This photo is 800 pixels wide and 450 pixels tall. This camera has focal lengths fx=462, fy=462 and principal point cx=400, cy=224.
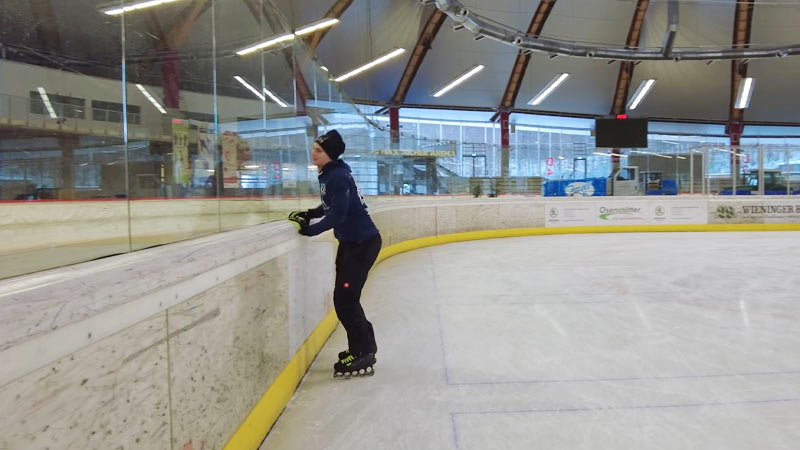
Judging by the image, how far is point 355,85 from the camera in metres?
13.6

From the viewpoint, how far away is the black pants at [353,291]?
113 inches

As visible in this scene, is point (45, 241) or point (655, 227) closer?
point (45, 241)

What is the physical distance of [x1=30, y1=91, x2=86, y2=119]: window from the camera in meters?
1.67

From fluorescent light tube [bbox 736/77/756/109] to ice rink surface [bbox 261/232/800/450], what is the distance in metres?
21.4

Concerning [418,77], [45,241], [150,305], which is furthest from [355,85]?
[150,305]

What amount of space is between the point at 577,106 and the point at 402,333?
24205 millimetres

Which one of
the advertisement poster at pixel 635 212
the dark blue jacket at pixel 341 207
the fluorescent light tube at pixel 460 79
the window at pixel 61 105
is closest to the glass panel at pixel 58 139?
the window at pixel 61 105

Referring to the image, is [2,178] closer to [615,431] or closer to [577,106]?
[615,431]

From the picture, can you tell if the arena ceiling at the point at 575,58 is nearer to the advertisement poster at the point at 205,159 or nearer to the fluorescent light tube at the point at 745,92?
the fluorescent light tube at the point at 745,92

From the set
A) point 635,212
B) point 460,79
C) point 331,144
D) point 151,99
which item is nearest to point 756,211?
point 635,212

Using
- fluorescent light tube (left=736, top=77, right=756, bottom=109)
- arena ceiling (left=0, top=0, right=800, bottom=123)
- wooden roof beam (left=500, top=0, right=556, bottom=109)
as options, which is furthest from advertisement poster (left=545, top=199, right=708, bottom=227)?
fluorescent light tube (left=736, top=77, right=756, bottom=109)

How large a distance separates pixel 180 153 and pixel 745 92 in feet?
92.9

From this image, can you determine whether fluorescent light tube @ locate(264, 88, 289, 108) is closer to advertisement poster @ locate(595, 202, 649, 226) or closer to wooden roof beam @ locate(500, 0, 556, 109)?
advertisement poster @ locate(595, 202, 649, 226)

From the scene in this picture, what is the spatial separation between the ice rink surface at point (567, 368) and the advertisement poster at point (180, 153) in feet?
4.31
